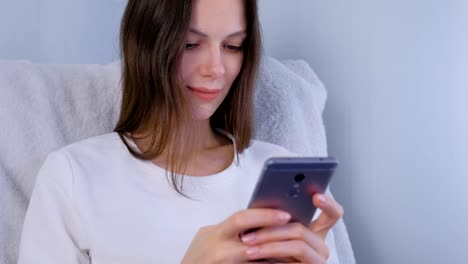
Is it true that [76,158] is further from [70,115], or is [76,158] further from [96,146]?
[70,115]

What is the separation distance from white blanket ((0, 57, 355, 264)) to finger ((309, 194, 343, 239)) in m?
0.32

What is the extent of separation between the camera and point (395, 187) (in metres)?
1.20

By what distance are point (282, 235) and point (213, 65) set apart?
293mm

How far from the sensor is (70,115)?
3.25ft

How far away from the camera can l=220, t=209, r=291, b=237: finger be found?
612 millimetres

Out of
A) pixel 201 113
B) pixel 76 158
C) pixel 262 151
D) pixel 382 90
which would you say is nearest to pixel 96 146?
pixel 76 158

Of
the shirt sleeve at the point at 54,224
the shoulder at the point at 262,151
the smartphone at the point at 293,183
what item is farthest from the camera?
the shoulder at the point at 262,151

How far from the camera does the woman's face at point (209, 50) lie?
86cm

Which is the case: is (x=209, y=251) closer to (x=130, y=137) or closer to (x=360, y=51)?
(x=130, y=137)

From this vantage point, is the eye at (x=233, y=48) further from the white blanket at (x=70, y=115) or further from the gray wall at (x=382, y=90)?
the gray wall at (x=382, y=90)

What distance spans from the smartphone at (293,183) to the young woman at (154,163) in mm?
252

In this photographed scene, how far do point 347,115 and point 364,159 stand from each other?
0.09 meters

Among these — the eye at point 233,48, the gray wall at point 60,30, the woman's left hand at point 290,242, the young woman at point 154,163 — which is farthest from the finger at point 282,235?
the gray wall at point 60,30

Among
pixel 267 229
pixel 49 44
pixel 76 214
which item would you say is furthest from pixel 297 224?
pixel 49 44
